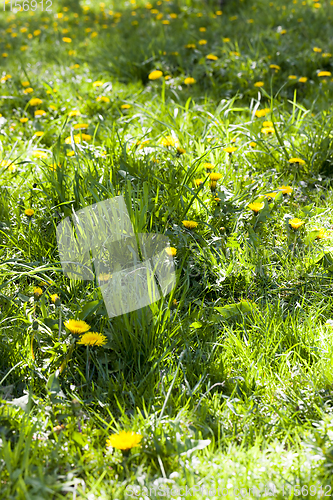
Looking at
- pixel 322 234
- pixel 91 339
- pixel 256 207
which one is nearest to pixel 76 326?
pixel 91 339

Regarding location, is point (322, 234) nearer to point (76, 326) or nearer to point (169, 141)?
point (169, 141)

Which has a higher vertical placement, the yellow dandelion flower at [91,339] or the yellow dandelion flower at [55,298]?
the yellow dandelion flower at [55,298]

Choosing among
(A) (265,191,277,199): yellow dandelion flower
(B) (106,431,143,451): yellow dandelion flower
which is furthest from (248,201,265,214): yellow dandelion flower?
(B) (106,431,143,451): yellow dandelion flower

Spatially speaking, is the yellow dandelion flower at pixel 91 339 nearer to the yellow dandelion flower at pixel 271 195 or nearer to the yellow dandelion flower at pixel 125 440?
the yellow dandelion flower at pixel 125 440

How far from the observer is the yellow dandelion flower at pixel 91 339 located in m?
1.52

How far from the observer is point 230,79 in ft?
12.7

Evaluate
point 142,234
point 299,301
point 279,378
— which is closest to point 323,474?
point 279,378

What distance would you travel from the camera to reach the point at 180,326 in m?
1.67

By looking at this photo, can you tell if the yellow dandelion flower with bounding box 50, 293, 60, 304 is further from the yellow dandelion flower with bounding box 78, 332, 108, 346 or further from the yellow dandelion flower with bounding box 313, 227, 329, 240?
the yellow dandelion flower with bounding box 313, 227, 329, 240

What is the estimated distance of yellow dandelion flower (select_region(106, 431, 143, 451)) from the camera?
4.01ft

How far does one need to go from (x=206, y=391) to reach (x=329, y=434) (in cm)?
44

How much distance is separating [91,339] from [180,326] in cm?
37

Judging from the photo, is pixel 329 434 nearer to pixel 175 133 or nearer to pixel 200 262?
pixel 200 262

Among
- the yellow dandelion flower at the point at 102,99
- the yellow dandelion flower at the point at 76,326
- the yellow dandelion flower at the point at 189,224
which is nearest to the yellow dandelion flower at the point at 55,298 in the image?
the yellow dandelion flower at the point at 76,326
